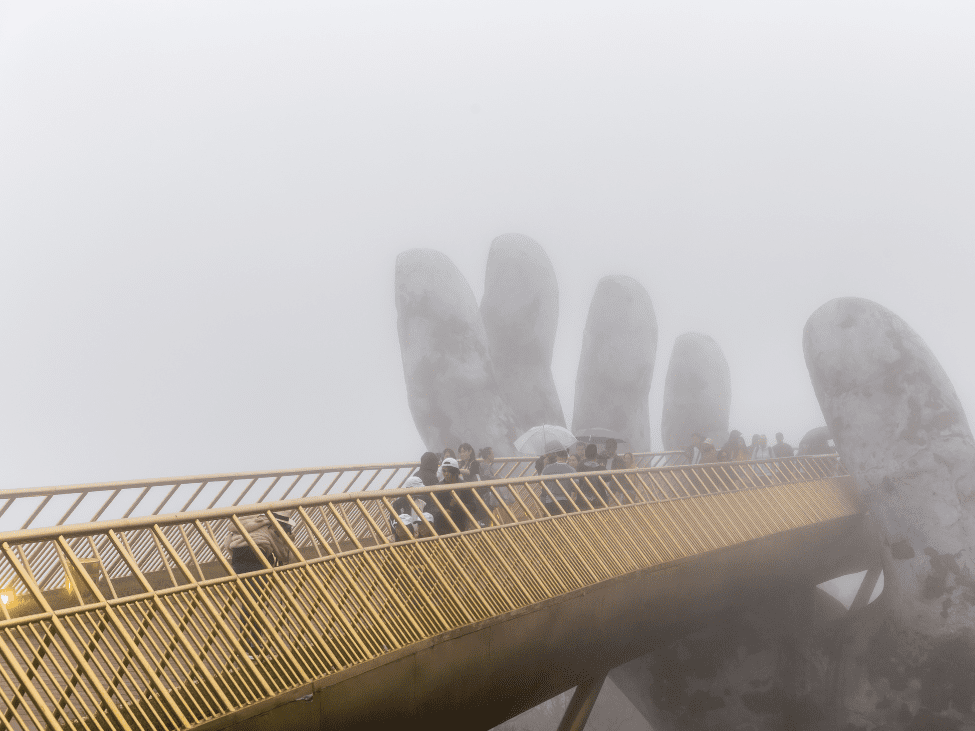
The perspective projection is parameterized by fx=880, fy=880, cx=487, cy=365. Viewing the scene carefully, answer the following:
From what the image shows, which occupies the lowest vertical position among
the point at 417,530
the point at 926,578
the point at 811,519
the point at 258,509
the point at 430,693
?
the point at 926,578

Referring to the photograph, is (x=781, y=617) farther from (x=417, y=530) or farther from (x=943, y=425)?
(x=417, y=530)

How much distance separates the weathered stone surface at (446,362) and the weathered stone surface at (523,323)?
66.2 inches

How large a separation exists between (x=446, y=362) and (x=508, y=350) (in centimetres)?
310

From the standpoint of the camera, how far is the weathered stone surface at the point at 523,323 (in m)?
27.3

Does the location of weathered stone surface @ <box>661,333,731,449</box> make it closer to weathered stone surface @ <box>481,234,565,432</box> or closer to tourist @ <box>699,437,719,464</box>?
weathered stone surface @ <box>481,234,565,432</box>

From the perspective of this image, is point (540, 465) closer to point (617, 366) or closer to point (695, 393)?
point (617, 366)

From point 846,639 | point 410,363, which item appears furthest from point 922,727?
point 410,363

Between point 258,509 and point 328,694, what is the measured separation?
4.27 feet

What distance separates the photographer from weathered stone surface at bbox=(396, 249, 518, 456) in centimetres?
2462

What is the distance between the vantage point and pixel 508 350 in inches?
1081

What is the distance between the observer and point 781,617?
16078mm

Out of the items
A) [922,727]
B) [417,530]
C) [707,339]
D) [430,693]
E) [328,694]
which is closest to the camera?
[328,694]

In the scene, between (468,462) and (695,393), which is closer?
(468,462)

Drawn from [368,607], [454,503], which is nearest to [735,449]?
[454,503]
